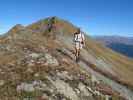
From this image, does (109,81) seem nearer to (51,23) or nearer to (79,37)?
(79,37)

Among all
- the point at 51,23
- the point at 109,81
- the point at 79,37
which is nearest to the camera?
the point at 79,37

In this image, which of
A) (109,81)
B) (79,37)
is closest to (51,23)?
(109,81)

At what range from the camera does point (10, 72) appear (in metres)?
24.0

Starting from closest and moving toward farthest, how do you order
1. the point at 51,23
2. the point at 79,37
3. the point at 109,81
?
the point at 79,37 < the point at 109,81 < the point at 51,23

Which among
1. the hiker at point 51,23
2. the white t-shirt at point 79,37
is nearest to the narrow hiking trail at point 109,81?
the white t-shirt at point 79,37

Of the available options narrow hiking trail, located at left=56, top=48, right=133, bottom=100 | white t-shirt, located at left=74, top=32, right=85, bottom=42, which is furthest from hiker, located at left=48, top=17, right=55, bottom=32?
white t-shirt, located at left=74, top=32, right=85, bottom=42

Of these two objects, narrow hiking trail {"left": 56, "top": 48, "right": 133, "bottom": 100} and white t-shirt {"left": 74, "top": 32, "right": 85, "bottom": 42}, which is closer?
white t-shirt {"left": 74, "top": 32, "right": 85, "bottom": 42}

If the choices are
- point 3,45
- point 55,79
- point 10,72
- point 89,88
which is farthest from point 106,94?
point 3,45

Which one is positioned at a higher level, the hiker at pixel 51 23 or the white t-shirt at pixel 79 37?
the hiker at pixel 51 23

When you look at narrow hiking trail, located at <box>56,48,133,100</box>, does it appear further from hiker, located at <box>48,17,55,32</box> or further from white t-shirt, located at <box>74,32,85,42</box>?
hiker, located at <box>48,17,55,32</box>

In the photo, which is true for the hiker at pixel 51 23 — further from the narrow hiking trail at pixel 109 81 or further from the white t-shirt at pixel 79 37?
the white t-shirt at pixel 79 37

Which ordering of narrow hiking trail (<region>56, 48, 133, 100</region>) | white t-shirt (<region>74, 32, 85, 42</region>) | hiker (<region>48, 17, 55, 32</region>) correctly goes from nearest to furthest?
white t-shirt (<region>74, 32, 85, 42</region>) < narrow hiking trail (<region>56, 48, 133, 100</region>) < hiker (<region>48, 17, 55, 32</region>)

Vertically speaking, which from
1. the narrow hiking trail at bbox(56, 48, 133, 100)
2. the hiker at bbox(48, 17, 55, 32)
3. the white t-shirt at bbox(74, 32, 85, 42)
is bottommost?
the narrow hiking trail at bbox(56, 48, 133, 100)

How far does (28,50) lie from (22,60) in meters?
3.57
